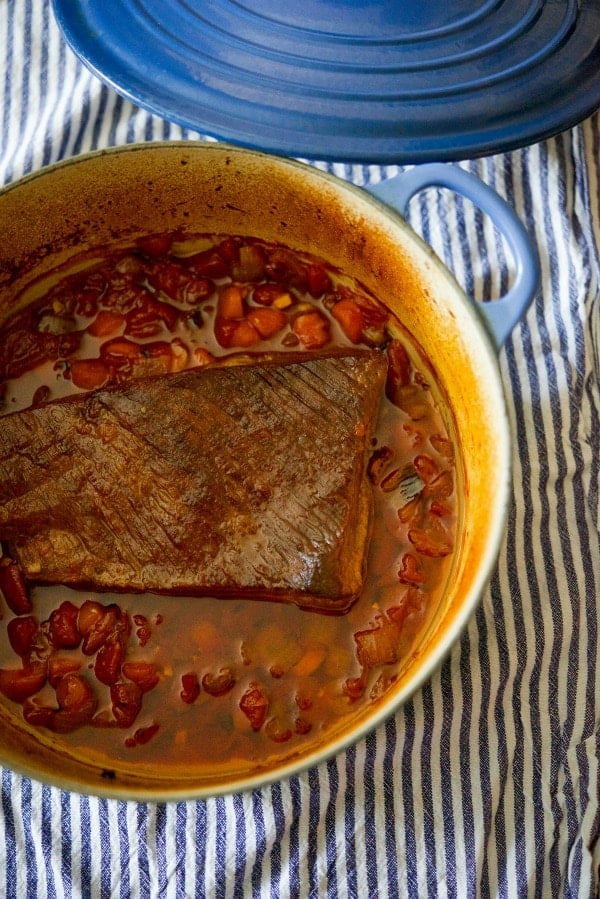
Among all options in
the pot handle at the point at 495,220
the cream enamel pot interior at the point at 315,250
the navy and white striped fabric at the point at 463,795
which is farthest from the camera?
the navy and white striped fabric at the point at 463,795

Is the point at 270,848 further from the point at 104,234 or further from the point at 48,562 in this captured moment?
the point at 104,234

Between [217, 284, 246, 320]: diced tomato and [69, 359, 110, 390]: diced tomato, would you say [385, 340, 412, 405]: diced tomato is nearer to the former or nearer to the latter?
[217, 284, 246, 320]: diced tomato

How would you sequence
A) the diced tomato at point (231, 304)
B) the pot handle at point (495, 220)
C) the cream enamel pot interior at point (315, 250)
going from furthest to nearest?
the diced tomato at point (231, 304), the pot handle at point (495, 220), the cream enamel pot interior at point (315, 250)

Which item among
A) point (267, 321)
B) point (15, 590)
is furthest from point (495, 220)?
point (15, 590)

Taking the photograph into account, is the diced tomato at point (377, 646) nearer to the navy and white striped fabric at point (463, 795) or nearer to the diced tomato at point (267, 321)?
the navy and white striped fabric at point (463, 795)

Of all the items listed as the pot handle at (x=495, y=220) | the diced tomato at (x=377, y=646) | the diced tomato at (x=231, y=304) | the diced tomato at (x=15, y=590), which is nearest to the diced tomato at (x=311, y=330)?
the diced tomato at (x=231, y=304)

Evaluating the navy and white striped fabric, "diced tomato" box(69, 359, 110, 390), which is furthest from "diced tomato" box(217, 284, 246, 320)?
the navy and white striped fabric

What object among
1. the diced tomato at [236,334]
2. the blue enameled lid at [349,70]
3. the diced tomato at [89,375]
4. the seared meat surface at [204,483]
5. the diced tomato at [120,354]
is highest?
the blue enameled lid at [349,70]

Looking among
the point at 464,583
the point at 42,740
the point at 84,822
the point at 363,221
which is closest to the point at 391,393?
the point at 363,221
